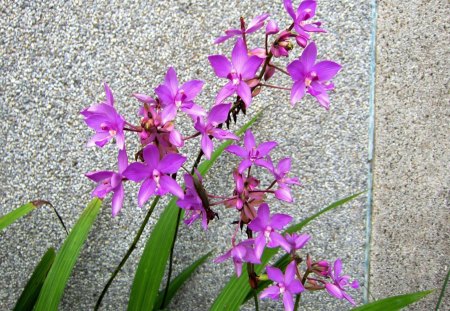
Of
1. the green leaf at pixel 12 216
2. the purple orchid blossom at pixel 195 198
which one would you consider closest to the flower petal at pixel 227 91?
the purple orchid blossom at pixel 195 198

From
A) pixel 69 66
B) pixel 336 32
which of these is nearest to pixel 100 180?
pixel 69 66

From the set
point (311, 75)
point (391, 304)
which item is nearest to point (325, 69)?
point (311, 75)

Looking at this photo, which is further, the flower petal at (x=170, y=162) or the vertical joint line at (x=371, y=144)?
the vertical joint line at (x=371, y=144)

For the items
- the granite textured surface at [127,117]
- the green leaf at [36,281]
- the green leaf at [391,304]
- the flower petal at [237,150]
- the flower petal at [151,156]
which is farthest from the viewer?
the granite textured surface at [127,117]

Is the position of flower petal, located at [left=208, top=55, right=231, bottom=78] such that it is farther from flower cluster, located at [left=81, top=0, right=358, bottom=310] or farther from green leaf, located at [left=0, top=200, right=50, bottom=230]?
green leaf, located at [left=0, top=200, right=50, bottom=230]

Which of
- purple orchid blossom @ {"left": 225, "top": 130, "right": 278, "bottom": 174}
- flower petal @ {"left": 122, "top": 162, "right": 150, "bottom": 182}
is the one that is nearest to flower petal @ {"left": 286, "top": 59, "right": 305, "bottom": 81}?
purple orchid blossom @ {"left": 225, "top": 130, "right": 278, "bottom": 174}

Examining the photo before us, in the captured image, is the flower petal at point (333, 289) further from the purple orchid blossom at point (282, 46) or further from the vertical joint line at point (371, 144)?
the vertical joint line at point (371, 144)
